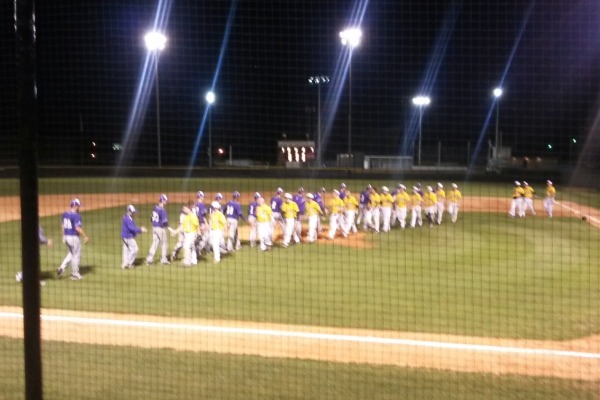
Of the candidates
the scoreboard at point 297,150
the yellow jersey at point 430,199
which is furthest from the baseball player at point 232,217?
the scoreboard at point 297,150

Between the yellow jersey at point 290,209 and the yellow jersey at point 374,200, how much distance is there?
→ 10.2ft

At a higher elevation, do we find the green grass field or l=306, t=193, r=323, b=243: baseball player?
l=306, t=193, r=323, b=243: baseball player

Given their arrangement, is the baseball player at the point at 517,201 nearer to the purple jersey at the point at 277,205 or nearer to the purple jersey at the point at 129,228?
the purple jersey at the point at 277,205

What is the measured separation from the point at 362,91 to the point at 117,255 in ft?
33.7

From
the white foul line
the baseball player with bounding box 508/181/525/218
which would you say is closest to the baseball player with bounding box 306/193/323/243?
the white foul line

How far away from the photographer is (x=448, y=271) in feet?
38.6

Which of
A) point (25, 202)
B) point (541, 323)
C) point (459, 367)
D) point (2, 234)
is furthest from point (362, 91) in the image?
point (25, 202)

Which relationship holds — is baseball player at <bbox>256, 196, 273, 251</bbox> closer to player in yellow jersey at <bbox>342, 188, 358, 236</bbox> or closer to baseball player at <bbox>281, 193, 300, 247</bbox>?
baseball player at <bbox>281, 193, 300, 247</bbox>

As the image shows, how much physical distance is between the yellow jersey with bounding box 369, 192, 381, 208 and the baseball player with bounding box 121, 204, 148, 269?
23.2 ft

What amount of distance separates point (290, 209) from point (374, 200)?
10.9 feet

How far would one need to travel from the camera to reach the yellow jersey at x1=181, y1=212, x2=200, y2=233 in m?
11.2

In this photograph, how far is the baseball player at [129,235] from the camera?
428 inches

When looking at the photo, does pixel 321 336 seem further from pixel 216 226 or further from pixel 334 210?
pixel 334 210

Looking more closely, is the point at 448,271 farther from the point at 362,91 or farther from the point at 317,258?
the point at 362,91
